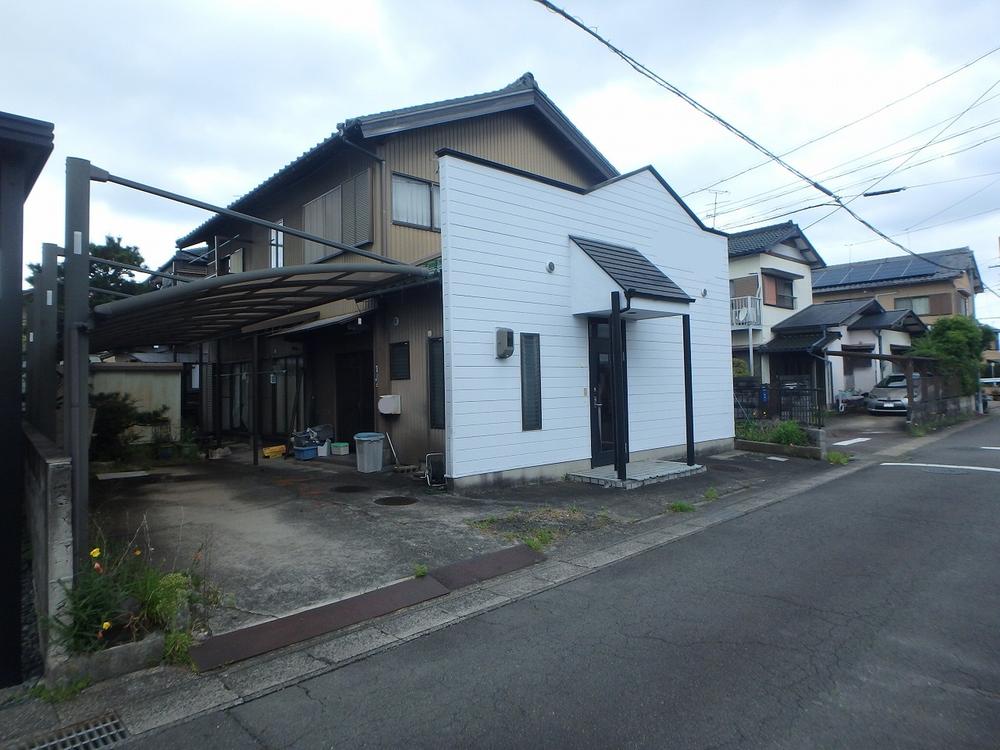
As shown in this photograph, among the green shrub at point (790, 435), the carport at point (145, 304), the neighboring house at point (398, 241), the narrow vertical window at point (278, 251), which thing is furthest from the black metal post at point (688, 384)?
the narrow vertical window at point (278, 251)

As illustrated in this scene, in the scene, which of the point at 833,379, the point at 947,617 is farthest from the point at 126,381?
the point at 833,379

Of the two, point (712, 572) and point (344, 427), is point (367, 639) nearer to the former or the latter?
point (712, 572)

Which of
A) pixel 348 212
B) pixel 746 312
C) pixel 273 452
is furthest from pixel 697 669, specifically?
pixel 746 312

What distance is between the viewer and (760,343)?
2431cm

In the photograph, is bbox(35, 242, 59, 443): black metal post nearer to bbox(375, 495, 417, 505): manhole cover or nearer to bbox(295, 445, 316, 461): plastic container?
bbox(375, 495, 417, 505): manhole cover

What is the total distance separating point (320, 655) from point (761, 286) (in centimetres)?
2370

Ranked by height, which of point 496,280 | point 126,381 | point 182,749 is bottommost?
point 182,749

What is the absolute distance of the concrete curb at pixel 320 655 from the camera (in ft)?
11.3

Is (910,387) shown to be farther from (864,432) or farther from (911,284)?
(911,284)

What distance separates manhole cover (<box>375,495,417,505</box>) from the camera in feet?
26.8

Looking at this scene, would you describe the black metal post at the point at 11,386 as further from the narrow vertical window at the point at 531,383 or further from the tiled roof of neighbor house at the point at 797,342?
the tiled roof of neighbor house at the point at 797,342

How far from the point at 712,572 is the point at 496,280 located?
17.3 ft

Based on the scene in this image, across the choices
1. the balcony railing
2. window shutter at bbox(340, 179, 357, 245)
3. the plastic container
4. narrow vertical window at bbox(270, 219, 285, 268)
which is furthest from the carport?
the balcony railing

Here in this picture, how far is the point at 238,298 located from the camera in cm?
801
